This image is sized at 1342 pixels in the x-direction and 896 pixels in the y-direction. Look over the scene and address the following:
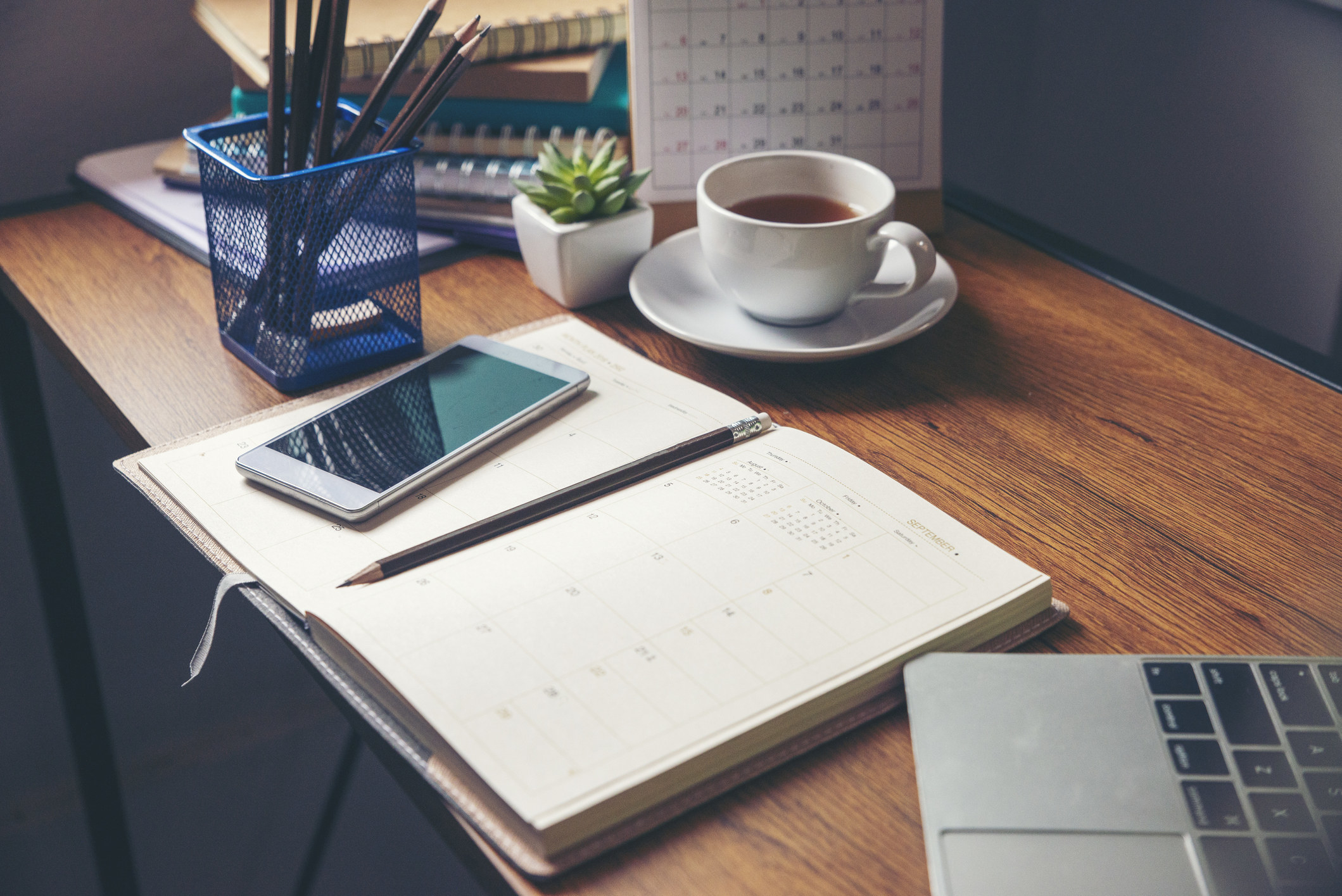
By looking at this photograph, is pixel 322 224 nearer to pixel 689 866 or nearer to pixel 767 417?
pixel 767 417

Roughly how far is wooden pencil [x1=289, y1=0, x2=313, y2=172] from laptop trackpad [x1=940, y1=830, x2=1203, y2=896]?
0.56 metres

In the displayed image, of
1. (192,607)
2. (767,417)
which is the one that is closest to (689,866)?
(767,417)

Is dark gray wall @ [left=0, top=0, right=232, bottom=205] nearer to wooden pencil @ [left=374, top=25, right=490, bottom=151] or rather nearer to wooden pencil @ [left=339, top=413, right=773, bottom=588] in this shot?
wooden pencil @ [left=374, top=25, right=490, bottom=151]

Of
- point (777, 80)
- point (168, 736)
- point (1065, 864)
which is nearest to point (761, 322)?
point (777, 80)

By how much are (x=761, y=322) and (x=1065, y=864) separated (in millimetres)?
441

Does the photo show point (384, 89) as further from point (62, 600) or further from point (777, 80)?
point (62, 600)

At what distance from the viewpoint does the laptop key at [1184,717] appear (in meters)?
0.42

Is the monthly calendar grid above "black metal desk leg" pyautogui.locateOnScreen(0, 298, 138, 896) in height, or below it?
above

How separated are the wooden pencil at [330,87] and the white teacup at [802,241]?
245mm

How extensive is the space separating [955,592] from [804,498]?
96 mm

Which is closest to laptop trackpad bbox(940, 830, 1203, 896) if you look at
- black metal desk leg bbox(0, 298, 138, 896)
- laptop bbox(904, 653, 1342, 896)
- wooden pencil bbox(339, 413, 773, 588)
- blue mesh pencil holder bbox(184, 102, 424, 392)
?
laptop bbox(904, 653, 1342, 896)

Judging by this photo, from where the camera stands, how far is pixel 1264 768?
0.40 m

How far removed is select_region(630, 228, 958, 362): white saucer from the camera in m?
0.69

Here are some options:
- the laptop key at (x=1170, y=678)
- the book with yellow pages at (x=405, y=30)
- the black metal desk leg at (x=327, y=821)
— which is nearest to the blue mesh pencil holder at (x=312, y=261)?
the book with yellow pages at (x=405, y=30)
